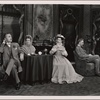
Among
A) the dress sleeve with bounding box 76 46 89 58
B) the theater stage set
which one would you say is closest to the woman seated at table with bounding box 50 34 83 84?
the theater stage set

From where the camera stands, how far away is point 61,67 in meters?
4.84

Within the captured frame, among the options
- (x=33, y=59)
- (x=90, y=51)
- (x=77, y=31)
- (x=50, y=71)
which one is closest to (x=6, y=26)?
(x=33, y=59)

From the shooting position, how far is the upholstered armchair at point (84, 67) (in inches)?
212

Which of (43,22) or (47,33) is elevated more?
(43,22)

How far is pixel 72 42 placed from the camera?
18.2 ft

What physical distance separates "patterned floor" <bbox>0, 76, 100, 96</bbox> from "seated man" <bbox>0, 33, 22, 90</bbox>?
0.78 ft

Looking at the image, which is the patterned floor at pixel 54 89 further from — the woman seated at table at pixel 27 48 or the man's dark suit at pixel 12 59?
the woman seated at table at pixel 27 48

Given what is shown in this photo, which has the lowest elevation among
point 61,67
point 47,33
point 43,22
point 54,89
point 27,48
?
point 54,89

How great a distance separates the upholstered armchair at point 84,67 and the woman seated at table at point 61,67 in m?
0.48

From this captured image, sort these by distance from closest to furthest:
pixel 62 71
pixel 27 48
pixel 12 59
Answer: pixel 12 59 → pixel 27 48 → pixel 62 71

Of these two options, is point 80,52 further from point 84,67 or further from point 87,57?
point 84,67

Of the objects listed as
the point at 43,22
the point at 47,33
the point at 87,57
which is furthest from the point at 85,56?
the point at 43,22

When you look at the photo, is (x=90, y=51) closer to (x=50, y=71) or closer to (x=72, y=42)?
(x=72, y=42)

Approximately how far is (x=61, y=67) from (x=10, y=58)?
1382mm
